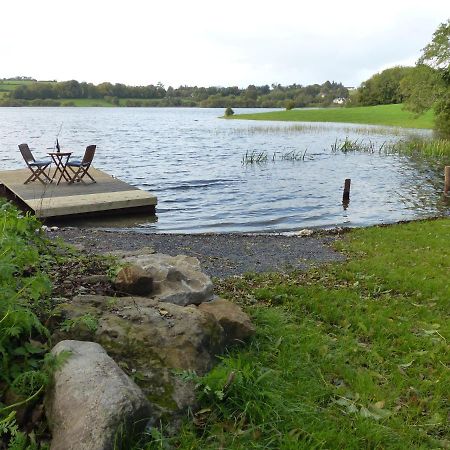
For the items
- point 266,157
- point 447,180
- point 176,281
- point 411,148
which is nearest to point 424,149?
point 411,148

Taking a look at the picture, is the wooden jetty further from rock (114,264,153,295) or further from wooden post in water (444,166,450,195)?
wooden post in water (444,166,450,195)

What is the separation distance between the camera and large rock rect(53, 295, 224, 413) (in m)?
3.53

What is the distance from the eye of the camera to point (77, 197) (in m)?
15.8

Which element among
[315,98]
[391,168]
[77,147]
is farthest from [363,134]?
[315,98]

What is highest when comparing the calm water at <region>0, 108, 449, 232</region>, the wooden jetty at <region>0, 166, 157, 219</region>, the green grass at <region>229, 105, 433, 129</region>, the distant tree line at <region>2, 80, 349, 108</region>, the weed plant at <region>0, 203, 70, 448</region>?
the distant tree line at <region>2, 80, 349, 108</region>

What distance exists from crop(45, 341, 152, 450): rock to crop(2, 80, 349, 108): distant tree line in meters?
119

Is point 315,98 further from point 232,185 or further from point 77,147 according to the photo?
point 232,185

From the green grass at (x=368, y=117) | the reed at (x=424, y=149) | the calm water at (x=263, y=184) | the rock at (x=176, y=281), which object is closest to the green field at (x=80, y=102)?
the green grass at (x=368, y=117)

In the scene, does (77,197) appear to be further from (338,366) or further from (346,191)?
(338,366)

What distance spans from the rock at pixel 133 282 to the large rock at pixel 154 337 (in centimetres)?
38

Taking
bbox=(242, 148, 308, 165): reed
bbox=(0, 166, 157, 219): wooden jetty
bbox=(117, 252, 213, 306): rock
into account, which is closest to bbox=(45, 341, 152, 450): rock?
bbox=(117, 252, 213, 306): rock

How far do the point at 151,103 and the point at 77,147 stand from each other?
383 feet

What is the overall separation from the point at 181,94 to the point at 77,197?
533 feet

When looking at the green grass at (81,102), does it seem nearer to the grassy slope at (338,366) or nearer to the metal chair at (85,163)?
the metal chair at (85,163)
